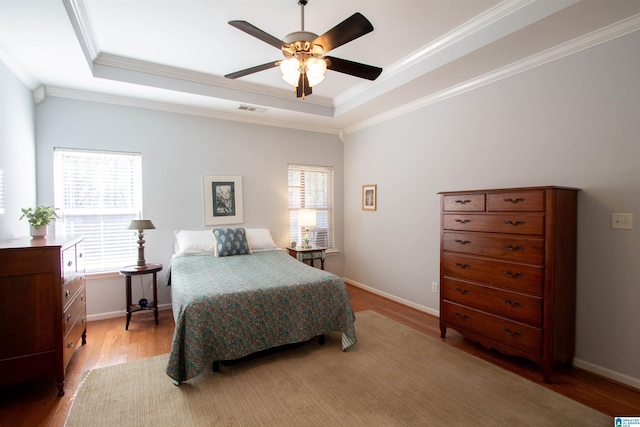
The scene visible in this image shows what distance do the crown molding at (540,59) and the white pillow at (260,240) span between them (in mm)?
2423

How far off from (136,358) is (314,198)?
318 cm

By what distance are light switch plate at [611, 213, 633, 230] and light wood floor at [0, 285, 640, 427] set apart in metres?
1.14

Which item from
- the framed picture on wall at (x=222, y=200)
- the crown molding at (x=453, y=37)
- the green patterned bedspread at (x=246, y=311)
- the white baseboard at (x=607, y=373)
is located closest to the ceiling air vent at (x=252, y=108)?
the framed picture on wall at (x=222, y=200)

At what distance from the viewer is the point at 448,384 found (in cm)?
227

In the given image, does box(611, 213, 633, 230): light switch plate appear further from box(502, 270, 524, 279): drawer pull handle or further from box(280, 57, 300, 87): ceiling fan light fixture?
box(280, 57, 300, 87): ceiling fan light fixture

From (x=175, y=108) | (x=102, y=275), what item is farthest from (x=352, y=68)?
(x=102, y=275)

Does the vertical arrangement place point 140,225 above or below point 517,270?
above

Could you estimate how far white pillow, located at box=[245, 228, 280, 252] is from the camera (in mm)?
4176

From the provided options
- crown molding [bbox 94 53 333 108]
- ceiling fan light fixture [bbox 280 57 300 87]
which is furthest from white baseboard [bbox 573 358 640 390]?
crown molding [bbox 94 53 333 108]

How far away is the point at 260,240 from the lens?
4.25 m

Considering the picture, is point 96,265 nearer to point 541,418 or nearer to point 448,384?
point 448,384

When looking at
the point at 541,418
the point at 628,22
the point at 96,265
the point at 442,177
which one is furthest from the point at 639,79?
the point at 96,265

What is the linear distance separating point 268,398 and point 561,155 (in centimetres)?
296

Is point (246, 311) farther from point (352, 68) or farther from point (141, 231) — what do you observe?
point (352, 68)
